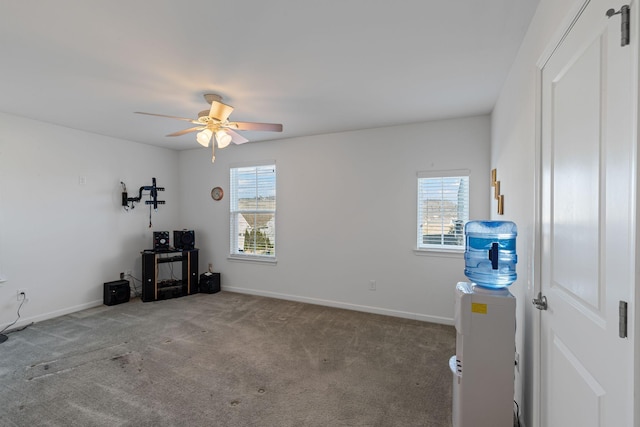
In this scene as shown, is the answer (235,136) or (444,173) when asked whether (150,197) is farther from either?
(444,173)

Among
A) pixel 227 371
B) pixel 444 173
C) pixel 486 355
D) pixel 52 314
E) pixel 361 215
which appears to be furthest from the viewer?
pixel 361 215

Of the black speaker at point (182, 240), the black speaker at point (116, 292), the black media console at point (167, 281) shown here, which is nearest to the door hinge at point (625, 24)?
the black media console at point (167, 281)

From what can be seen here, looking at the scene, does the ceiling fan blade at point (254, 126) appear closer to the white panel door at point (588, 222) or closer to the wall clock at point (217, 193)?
the white panel door at point (588, 222)

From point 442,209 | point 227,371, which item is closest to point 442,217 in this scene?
point 442,209

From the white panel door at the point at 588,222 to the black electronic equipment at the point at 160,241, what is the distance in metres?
5.01

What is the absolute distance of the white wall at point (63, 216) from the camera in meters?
3.47

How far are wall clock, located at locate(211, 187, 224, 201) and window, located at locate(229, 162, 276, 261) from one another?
20 centimetres

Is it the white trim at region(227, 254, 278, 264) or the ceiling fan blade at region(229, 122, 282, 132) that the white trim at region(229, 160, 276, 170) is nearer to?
the white trim at region(227, 254, 278, 264)

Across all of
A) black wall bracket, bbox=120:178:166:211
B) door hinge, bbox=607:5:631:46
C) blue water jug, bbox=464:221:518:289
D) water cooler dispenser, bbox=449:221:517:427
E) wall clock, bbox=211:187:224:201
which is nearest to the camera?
door hinge, bbox=607:5:631:46

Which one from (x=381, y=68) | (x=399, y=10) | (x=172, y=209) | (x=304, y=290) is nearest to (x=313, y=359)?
(x=304, y=290)

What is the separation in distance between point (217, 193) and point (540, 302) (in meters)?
4.79

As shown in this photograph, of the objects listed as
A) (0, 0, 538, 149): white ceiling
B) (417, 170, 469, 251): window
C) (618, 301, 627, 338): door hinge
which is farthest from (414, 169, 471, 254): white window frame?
(618, 301, 627, 338): door hinge

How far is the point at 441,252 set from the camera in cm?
361

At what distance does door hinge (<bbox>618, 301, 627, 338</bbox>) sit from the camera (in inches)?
31.7
